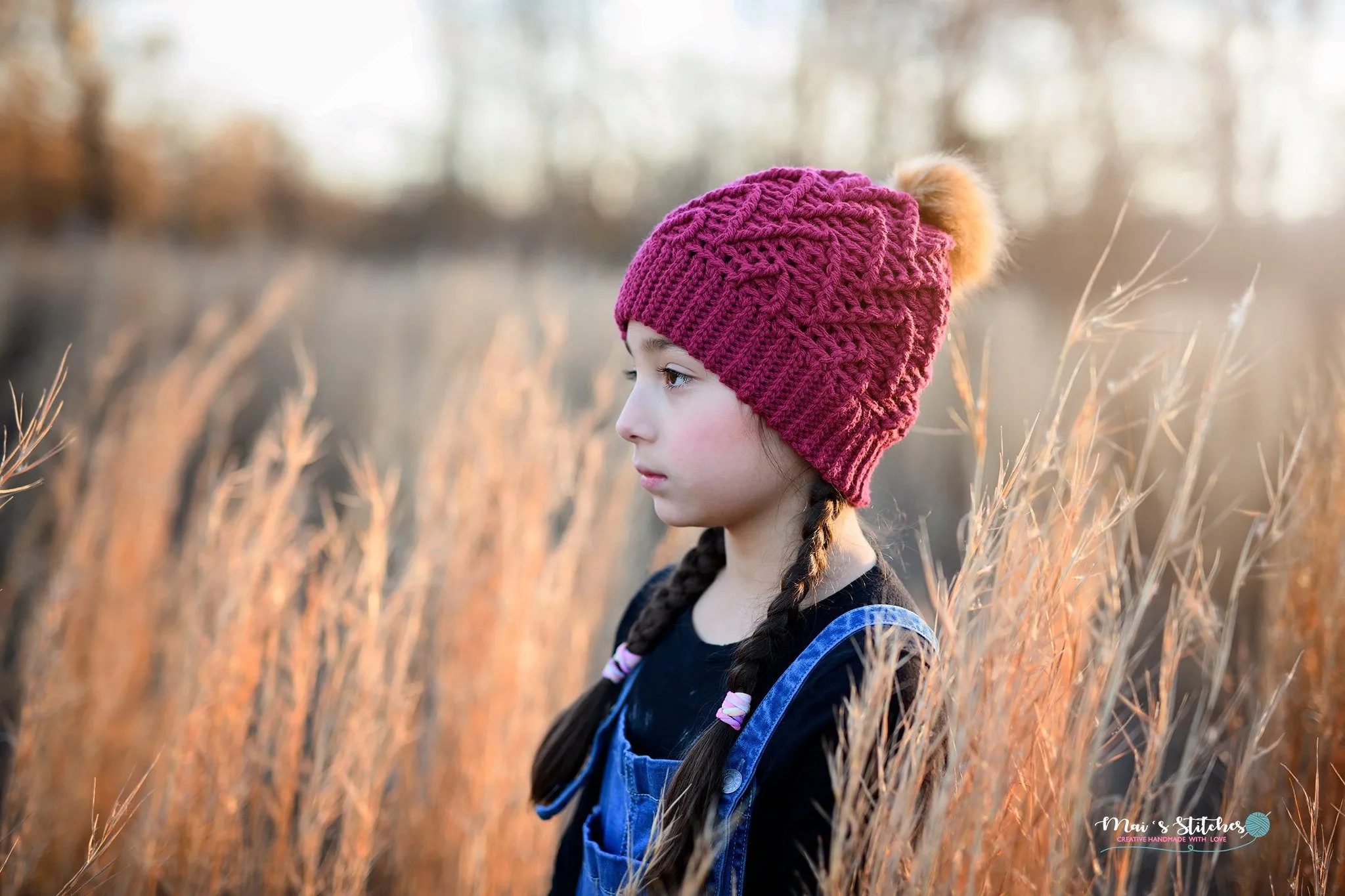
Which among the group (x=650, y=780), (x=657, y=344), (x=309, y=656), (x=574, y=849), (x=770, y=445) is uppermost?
(x=657, y=344)

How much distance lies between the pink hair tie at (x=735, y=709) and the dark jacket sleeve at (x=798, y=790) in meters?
0.06

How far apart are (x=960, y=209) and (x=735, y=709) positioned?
87 cm

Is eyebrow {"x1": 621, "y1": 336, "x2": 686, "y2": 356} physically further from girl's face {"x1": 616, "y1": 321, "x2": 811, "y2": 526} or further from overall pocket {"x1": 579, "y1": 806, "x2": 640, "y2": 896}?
overall pocket {"x1": 579, "y1": 806, "x2": 640, "y2": 896}

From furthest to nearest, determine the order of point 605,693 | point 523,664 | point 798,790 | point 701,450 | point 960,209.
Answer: point 523,664 < point 605,693 < point 960,209 < point 701,450 < point 798,790

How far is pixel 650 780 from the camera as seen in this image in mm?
1291

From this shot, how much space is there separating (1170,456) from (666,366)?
329 cm

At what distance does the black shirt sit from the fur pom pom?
1.74ft

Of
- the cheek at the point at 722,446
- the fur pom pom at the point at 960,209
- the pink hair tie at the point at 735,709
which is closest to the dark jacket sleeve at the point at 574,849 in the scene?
the pink hair tie at the point at 735,709

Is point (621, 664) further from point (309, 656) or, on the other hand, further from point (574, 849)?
point (309, 656)

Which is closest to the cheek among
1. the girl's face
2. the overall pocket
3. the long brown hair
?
the girl's face

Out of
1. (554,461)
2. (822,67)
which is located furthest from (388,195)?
(554,461)

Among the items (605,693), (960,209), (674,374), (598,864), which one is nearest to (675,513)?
(674,374)

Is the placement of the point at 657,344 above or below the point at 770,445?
above

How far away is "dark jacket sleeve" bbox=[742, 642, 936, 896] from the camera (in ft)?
3.57
